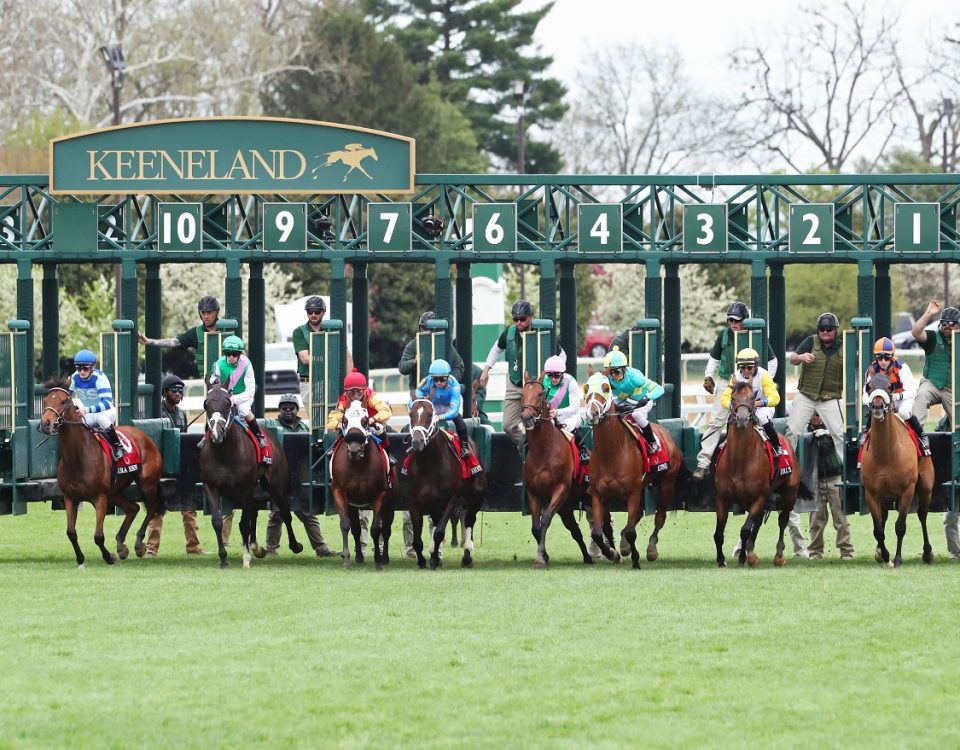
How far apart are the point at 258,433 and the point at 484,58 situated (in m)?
45.4

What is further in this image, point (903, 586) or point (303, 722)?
point (903, 586)

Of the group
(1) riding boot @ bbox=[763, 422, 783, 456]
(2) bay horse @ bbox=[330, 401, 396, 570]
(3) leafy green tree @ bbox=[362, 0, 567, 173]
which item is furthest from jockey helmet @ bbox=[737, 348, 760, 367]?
(3) leafy green tree @ bbox=[362, 0, 567, 173]

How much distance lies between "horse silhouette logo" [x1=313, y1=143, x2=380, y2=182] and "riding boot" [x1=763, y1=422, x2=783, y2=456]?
167 inches

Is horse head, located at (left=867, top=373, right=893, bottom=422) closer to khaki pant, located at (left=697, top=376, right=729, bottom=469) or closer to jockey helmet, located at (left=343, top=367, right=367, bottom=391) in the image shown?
khaki pant, located at (left=697, top=376, right=729, bottom=469)

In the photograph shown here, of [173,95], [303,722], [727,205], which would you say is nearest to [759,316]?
[727,205]

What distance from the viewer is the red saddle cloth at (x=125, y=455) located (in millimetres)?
15617

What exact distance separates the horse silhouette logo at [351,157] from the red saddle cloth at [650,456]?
354 centimetres

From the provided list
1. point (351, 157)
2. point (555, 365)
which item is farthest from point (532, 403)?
point (351, 157)

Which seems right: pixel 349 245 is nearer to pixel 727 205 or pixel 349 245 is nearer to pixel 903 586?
pixel 727 205

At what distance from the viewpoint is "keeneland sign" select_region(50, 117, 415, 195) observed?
17234mm

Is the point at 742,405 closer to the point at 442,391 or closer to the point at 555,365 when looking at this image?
the point at 555,365

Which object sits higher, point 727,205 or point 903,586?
point 727,205

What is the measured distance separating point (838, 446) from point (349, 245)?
15.1 feet

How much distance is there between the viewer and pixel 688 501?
16469mm
